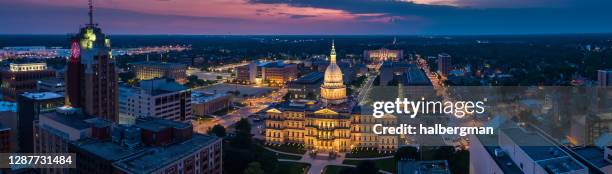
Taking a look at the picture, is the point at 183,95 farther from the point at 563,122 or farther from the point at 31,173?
the point at 563,122

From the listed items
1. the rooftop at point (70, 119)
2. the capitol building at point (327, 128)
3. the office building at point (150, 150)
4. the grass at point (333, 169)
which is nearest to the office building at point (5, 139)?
the rooftop at point (70, 119)

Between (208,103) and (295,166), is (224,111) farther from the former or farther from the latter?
(295,166)

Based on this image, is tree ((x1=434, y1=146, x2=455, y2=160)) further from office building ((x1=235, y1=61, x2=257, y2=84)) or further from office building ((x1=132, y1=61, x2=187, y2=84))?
office building ((x1=235, y1=61, x2=257, y2=84))

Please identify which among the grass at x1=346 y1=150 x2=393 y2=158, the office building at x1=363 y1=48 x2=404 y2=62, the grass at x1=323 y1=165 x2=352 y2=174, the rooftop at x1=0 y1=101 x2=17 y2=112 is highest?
the office building at x1=363 y1=48 x2=404 y2=62

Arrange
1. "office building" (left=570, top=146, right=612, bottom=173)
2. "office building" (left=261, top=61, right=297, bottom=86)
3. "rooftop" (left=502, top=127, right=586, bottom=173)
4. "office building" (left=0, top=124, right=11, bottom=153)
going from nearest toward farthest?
"rooftop" (left=502, top=127, right=586, bottom=173)
"office building" (left=570, top=146, right=612, bottom=173)
"office building" (left=0, top=124, right=11, bottom=153)
"office building" (left=261, top=61, right=297, bottom=86)

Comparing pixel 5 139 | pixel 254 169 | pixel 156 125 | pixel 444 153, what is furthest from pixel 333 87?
pixel 156 125

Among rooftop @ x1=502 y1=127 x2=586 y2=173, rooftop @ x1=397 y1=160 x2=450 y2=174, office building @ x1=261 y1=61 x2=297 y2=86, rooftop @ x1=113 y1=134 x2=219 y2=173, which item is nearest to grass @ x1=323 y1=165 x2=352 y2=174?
rooftop @ x1=397 y1=160 x2=450 y2=174

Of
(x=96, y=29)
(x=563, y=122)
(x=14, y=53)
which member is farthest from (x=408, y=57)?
(x=96, y=29)
